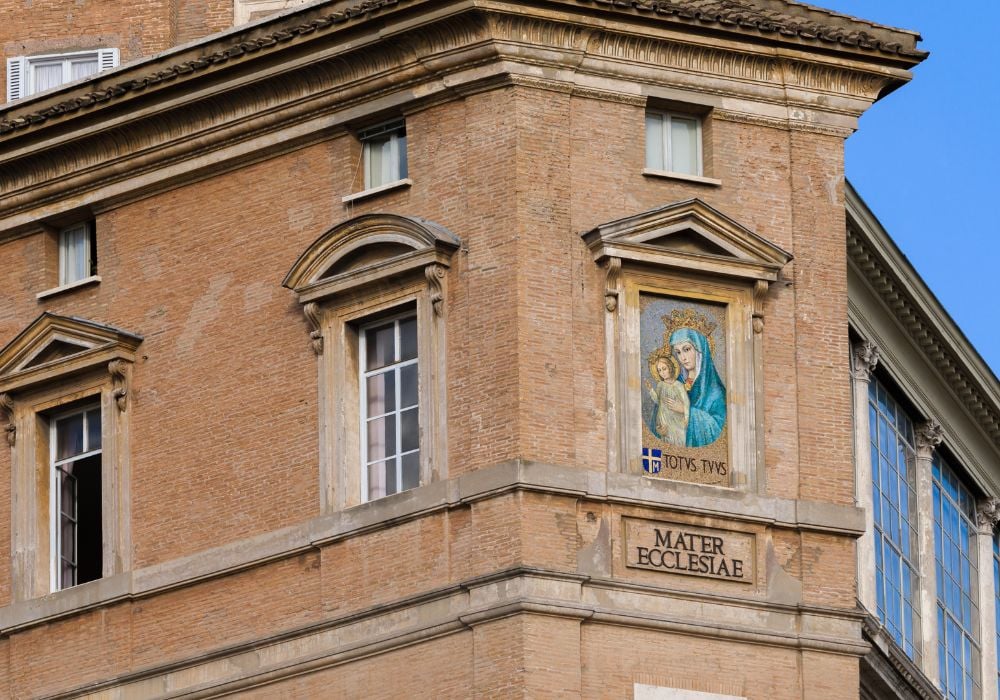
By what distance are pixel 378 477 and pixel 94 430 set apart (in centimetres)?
461

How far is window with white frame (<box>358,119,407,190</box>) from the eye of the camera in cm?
4216

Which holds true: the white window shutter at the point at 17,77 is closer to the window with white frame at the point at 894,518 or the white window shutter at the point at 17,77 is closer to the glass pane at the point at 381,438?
the glass pane at the point at 381,438

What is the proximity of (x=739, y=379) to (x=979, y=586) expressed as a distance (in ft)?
40.9

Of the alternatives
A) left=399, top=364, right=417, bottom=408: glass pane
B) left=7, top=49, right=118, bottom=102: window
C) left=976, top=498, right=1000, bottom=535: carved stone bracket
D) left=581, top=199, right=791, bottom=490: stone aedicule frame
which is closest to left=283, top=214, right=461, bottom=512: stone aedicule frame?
left=399, top=364, right=417, bottom=408: glass pane

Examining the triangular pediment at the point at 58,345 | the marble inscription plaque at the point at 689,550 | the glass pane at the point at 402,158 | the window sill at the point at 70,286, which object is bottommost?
the marble inscription plaque at the point at 689,550

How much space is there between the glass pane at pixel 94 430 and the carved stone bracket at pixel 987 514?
15.4 meters

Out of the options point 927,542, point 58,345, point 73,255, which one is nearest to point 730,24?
point 73,255

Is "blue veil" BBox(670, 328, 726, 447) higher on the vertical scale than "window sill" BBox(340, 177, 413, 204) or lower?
lower

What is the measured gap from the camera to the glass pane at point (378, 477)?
41.1m

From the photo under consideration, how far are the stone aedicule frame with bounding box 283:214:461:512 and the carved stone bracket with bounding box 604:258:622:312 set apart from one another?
181cm

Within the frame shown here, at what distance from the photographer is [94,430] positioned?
144 feet

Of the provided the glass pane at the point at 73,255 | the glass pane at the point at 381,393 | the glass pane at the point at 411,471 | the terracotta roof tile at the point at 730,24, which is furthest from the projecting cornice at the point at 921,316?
the glass pane at the point at 73,255

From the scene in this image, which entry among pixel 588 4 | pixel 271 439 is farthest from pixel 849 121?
pixel 271 439

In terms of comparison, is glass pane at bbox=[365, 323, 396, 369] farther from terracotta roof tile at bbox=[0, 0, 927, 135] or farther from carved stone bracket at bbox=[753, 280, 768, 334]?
carved stone bracket at bbox=[753, 280, 768, 334]
